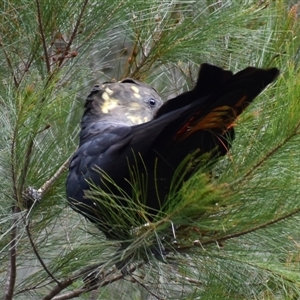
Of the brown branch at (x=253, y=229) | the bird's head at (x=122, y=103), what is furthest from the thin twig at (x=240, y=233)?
the bird's head at (x=122, y=103)

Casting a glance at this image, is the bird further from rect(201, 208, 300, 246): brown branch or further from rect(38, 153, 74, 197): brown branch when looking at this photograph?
rect(38, 153, 74, 197): brown branch

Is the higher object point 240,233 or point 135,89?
point 135,89

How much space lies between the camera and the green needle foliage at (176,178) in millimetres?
1249

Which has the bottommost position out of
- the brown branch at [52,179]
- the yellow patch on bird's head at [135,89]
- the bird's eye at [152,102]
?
the brown branch at [52,179]

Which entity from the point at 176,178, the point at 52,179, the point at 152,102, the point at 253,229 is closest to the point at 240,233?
the point at 253,229

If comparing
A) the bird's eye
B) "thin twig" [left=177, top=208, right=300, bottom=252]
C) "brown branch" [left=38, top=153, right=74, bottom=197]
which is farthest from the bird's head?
"thin twig" [left=177, top=208, right=300, bottom=252]

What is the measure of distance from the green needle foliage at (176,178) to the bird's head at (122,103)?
0.21 feet

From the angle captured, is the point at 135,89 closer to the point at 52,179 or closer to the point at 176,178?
the point at 52,179

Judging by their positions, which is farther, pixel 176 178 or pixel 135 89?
pixel 135 89

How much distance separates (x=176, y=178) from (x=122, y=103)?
1.17ft

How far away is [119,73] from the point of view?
6.68 ft

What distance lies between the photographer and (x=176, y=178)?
1.28 m

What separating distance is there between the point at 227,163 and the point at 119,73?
2.58 ft

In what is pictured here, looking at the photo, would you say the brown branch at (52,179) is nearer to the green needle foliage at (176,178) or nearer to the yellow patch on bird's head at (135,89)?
the green needle foliage at (176,178)
